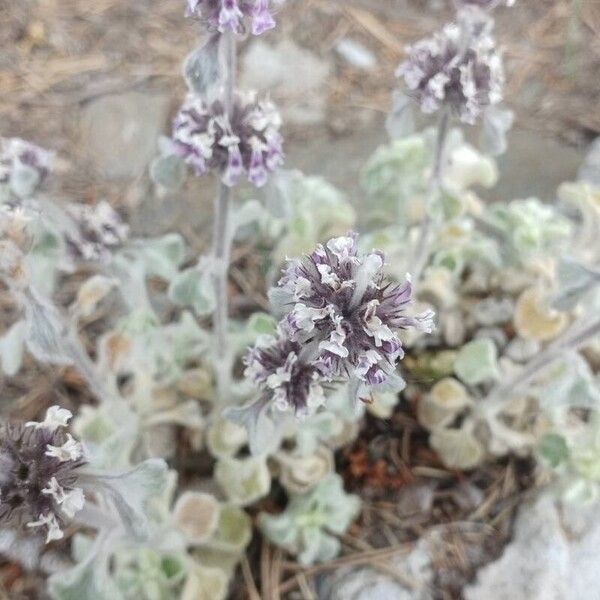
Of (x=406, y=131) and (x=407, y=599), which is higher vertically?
(x=406, y=131)

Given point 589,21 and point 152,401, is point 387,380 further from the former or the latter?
point 589,21

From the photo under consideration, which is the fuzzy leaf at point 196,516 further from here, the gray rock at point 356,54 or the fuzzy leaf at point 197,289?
the gray rock at point 356,54

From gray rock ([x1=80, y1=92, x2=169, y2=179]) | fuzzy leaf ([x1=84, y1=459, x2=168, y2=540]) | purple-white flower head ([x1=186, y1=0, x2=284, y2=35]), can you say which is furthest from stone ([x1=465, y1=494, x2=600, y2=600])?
gray rock ([x1=80, y1=92, x2=169, y2=179])

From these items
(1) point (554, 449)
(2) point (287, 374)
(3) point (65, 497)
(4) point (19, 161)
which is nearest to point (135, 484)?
(3) point (65, 497)

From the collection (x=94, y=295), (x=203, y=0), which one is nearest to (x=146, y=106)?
(x=94, y=295)

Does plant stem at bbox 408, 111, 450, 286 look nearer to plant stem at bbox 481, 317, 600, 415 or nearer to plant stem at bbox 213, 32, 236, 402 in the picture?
plant stem at bbox 481, 317, 600, 415

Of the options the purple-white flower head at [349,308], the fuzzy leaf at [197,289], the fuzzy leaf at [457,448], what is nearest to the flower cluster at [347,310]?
the purple-white flower head at [349,308]

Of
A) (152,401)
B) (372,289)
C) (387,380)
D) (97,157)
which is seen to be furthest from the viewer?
(97,157)
